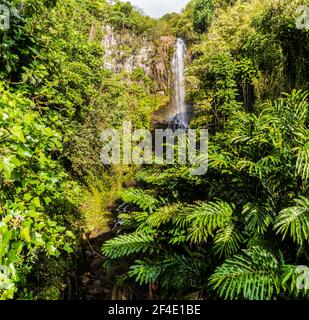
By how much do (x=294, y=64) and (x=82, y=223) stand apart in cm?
546

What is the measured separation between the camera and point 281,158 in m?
3.04

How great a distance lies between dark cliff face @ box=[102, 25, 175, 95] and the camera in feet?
60.6

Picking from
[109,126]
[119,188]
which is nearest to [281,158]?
[109,126]

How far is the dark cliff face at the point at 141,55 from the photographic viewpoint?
1848 centimetres

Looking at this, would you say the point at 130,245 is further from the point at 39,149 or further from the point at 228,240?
the point at 39,149

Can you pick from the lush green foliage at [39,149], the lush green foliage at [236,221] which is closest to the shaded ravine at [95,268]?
the lush green foliage at [236,221]

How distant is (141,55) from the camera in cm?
1938

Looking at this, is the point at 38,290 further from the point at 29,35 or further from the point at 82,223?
the point at 29,35

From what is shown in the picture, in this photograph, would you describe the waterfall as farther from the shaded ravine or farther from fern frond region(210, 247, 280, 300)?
fern frond region(210, 247, 280, 300)

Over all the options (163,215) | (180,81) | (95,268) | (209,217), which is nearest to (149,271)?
(163,215)

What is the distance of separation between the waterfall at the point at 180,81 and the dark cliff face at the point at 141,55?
0.38 metres

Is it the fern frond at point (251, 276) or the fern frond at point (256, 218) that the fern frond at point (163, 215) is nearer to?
the fern frond at point (256, 218)

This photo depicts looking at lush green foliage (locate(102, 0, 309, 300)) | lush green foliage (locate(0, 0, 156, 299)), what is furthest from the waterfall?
lush green foliage (locate(102, 0, 309, 300))

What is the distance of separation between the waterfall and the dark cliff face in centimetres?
38
